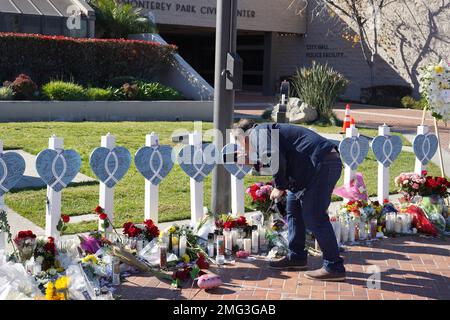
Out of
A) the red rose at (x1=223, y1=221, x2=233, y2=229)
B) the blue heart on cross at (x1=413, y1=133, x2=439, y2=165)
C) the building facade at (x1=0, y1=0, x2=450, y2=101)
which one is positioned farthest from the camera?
the building facade at (x1=0, y1=0, x2=450, y2=101)

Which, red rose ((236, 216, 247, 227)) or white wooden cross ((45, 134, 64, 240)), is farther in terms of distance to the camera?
red rose ((236, 216, 247, 227))

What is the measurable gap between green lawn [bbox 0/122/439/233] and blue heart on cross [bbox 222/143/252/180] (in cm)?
114

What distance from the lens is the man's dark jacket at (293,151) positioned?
4.97 metres

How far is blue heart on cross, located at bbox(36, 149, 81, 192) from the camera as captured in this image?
511cm

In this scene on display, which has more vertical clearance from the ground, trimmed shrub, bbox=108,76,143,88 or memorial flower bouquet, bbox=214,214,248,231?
trimmed shrub, bbox=108,76,143,88

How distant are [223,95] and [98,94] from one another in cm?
1134

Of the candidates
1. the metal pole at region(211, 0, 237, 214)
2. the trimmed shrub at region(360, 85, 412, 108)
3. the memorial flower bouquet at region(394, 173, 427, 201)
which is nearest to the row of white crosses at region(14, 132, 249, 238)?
the metal pole at region(211, 0, 237, 214)

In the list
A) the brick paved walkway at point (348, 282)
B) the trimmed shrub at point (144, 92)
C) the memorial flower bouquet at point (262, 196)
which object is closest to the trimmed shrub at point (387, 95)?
the trimmed shrub at point (144, 92)

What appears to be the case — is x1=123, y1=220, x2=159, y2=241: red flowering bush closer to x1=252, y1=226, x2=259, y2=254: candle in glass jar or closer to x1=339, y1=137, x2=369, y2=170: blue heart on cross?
x1=252, y1=226, x2=259, y2=254: candle in glass jar

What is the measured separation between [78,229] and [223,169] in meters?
1.60

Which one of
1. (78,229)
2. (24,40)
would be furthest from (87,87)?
(78,229)

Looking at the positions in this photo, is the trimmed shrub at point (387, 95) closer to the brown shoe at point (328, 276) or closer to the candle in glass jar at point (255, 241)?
the candle in glass jar at point (255, 241)
